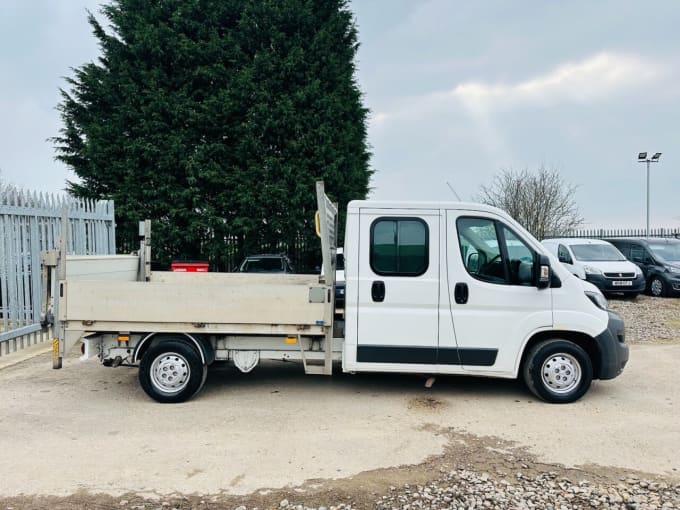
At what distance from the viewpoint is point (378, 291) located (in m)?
5.54

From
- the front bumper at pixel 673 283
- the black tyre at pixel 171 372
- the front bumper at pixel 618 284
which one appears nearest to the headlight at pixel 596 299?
the black tyre at pixel 171 372

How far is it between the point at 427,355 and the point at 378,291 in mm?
903

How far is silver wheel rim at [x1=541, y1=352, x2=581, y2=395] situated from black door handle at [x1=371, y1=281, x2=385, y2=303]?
1980 mm

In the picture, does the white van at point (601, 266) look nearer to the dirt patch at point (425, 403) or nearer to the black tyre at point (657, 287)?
the black tyre at point (657, 287)

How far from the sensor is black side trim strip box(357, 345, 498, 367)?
553cm

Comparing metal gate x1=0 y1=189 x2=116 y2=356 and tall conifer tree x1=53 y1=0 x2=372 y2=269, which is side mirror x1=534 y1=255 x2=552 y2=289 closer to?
metal gate x1=0 y1=189 x2=116 y2=356

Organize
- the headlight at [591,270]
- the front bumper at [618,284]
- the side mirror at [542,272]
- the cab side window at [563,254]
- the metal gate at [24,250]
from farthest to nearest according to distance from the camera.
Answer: the cab side window at [563,254] < the headlight at [591,270] < the front bumper at [618,284] < the metal gate at [24,250] < the side mirror at [542,272]

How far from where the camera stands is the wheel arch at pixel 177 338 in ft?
18.5

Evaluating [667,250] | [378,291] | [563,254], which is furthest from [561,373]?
[667,250]

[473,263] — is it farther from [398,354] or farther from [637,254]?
[637,254]

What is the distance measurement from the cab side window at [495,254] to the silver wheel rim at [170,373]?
3.43m

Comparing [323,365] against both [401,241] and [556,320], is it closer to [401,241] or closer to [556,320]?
[401,241]

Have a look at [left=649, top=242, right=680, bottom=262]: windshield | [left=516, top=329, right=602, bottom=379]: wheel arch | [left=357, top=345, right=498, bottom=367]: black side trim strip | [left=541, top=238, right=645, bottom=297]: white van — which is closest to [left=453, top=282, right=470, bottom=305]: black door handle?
[left=357, top=345, right=498, bottom=367]: black side trim strip

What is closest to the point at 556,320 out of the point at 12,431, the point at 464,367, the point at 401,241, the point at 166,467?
the point at 464,367
